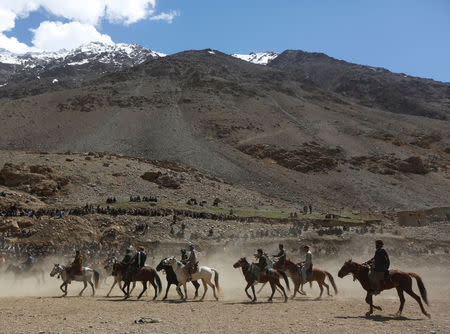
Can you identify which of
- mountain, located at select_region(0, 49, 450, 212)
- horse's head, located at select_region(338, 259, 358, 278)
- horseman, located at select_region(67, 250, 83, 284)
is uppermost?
mountain, located at select_region(0, 49, 450, 212)

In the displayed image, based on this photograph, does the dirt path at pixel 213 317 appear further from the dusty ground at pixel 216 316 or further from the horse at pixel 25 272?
the horse at pixel 25 272

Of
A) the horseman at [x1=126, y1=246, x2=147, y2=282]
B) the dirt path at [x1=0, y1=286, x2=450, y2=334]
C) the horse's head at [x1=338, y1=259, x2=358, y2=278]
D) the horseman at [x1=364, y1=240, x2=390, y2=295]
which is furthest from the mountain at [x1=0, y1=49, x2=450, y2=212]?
the horseman at [x1=364, y1=240, x2=390, y2=295]

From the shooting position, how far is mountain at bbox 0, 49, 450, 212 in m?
72.2

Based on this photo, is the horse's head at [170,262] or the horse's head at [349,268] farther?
the horse's head at [170,262]

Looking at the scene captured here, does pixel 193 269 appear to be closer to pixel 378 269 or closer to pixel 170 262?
pixel 170 262

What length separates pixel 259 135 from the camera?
92938 millimetres

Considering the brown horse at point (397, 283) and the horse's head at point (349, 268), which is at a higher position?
the horse's head at point (349, 268)

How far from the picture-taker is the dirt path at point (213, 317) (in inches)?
430

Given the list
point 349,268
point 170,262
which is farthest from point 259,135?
point 349,268

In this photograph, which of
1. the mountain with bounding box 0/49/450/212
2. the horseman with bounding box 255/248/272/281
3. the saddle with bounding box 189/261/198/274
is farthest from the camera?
the mountain with bounding box 0/49/450/212

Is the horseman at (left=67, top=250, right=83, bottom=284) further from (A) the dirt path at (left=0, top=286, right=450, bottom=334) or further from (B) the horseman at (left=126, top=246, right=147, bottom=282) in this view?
(B) the horseman at (left=126, top=246, right=147, bottom=282)

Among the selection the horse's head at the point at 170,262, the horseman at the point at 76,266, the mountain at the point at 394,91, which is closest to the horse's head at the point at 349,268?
the horse's head at the point at 170,262

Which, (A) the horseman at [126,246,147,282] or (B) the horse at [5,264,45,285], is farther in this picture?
(B) the horse at [5,264,45,285]

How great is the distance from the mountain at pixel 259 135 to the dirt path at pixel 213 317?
156ft
